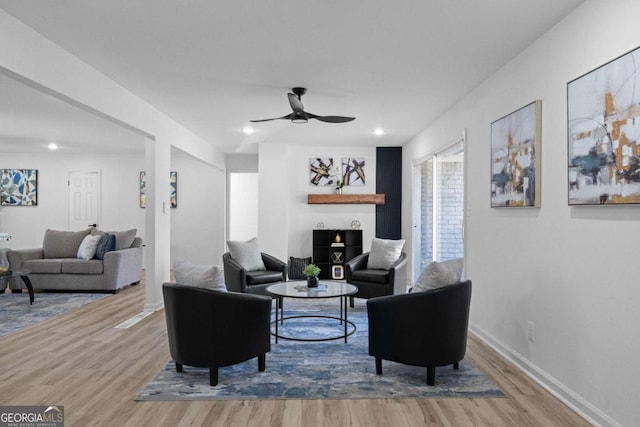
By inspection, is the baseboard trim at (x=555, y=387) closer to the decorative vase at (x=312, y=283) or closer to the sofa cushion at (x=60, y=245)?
the decorative vase at (x=312, y=283)

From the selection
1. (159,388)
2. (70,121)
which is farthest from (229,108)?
(159,388)

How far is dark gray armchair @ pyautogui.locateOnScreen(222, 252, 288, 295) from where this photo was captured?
5137mm

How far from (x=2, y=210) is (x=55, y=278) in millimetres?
3720

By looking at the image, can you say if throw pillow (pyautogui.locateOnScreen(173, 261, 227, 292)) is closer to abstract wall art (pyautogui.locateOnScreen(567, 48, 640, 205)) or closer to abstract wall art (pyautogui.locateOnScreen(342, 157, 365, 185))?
abstract wall art (pyautogui.locateOnScreen(567, 48, 640, 205))

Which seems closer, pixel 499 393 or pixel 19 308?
pixel 499 393

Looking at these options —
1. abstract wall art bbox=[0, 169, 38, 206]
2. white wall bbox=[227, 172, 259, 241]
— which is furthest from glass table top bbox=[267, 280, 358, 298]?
abstract wall art bbox=[0, 169, 38, 206]

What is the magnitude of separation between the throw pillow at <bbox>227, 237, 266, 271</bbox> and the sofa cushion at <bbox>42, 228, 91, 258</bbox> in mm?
3124

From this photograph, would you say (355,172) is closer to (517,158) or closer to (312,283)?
(312,283)

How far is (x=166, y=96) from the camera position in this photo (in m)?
4.81

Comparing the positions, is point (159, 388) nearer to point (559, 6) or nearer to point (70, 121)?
point (559, 6)

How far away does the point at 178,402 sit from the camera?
9.19ft

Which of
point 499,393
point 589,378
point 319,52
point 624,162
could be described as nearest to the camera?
point 624,162

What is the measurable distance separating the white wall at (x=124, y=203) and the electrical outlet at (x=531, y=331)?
6.92 m

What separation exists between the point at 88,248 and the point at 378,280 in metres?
4.47
